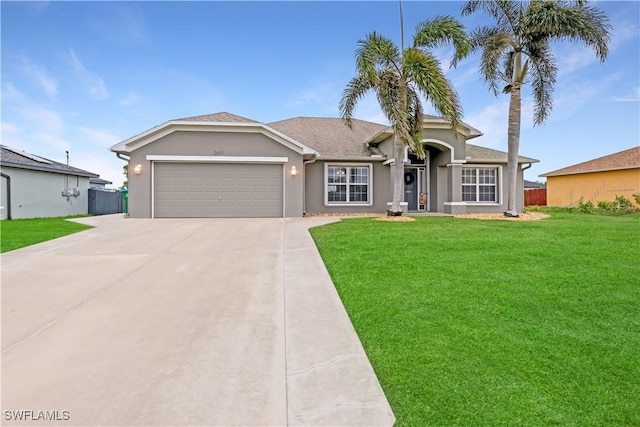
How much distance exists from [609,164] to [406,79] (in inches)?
702

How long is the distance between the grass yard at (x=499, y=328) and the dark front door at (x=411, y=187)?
1063 centimetres

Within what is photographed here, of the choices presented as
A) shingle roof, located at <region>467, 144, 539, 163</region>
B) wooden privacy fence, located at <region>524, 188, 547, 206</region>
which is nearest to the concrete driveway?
shingle roof, located at <region>467, 144, 539, 163</region>

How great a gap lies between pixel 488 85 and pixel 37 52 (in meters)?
18.5

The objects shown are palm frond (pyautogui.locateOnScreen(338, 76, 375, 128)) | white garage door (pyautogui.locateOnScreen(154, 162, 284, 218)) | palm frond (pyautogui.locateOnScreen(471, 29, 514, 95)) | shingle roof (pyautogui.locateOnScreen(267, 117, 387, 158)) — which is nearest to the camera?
palm frond (pyautogui.locateOnScreen(338, 76, 375, 128))

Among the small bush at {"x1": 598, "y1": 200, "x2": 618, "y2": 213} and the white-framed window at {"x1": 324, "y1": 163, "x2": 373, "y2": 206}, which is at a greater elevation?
the white-framed window at {"x1": 324, "y1": 163, "x2": 373, "y2": 206}

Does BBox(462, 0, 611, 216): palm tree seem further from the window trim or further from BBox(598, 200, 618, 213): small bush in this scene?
BBox(598, 200, 618, 213): small bush

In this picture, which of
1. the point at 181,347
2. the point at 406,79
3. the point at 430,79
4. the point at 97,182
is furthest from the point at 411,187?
the point at 97,182

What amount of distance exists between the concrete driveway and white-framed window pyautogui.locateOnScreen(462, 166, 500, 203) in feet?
43.7

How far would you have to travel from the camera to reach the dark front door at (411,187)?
1773 cm

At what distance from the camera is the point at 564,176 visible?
24.9 metres

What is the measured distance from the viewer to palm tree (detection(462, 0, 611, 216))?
39.8 feet

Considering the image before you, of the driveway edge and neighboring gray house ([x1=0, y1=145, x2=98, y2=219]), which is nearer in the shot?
the driveway edge

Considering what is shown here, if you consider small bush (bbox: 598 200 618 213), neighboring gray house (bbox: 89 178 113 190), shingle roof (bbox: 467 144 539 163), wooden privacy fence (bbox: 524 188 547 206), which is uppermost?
shingle roof (bbox: 467 144 539 163)

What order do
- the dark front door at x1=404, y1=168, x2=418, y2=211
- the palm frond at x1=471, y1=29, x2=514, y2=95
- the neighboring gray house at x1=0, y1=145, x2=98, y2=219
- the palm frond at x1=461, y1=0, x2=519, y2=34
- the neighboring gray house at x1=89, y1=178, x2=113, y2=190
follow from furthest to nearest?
1. the neighboring gray house at x1=89, y1=178, x2=113, y2=190
2. the dark front door at x1=404, y1=168, x2=418, y2=211
3. the neighboring gray house at x1=0, y1=145, x2=98, y2=219
4. the palm frond at x1=471, y1=29, x2=514, y2=95
5. the palm frond at x1=461, y1=0, x2=519, y2=34
